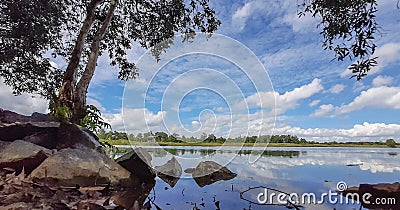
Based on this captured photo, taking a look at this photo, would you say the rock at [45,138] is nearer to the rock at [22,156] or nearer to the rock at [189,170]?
the rock at [22,156]

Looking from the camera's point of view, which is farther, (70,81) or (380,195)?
(70,81)

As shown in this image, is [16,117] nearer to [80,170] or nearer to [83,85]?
[83,85]

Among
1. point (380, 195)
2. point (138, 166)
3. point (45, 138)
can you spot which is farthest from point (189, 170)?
point (380, 195)

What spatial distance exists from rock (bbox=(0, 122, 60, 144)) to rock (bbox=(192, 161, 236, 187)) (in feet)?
9.38

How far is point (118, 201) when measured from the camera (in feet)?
10.5

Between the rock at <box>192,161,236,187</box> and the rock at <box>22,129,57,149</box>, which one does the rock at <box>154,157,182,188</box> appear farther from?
the rock at <box>22,129,57,149</box>

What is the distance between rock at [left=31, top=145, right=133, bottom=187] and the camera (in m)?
3.84

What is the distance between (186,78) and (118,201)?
2.38m

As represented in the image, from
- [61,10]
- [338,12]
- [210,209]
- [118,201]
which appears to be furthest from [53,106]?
[338,12]

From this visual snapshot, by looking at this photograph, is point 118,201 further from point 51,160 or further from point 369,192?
point 369,192

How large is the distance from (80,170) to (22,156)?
0.99 metres

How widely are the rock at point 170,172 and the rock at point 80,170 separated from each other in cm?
78

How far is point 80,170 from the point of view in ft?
13.2

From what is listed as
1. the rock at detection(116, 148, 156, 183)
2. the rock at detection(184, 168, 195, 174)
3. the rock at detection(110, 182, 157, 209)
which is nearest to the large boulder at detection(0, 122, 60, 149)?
the rock at detection(116, 148, 156, 183)
